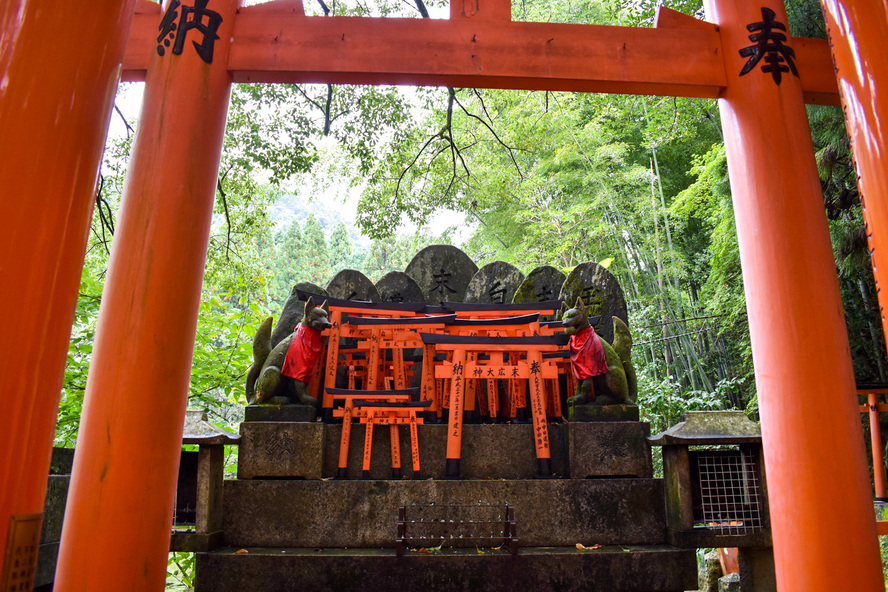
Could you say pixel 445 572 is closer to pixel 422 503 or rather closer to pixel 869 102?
pixel 422 503

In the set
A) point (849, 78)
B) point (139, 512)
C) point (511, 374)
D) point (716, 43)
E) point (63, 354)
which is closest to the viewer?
point (63, 354)

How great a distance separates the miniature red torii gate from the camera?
4.66 ft

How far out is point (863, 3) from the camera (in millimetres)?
2270

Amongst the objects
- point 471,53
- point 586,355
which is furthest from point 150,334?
point 586,355

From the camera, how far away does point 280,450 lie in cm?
516

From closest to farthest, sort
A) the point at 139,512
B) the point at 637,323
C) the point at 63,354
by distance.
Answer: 1. the point at 63,354
2. the point at 139,512
3. the point at 637,323

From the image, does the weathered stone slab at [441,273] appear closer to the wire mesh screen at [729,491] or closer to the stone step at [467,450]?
the stone step at [467,450]

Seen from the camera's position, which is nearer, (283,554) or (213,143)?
(213,143)

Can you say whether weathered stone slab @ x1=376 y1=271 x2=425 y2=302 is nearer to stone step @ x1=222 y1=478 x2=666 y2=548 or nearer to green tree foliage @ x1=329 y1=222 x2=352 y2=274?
stone step @ x1=222 y1=478 x2=666 y2=548

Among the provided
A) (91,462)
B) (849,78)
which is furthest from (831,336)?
(91,462)

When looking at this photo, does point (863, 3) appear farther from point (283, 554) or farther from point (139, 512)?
point (283, 554)

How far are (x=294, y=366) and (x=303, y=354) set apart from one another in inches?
5.6

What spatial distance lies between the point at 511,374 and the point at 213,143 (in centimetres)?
315

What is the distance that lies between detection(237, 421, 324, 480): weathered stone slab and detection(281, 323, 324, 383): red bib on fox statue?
1.88 ft
